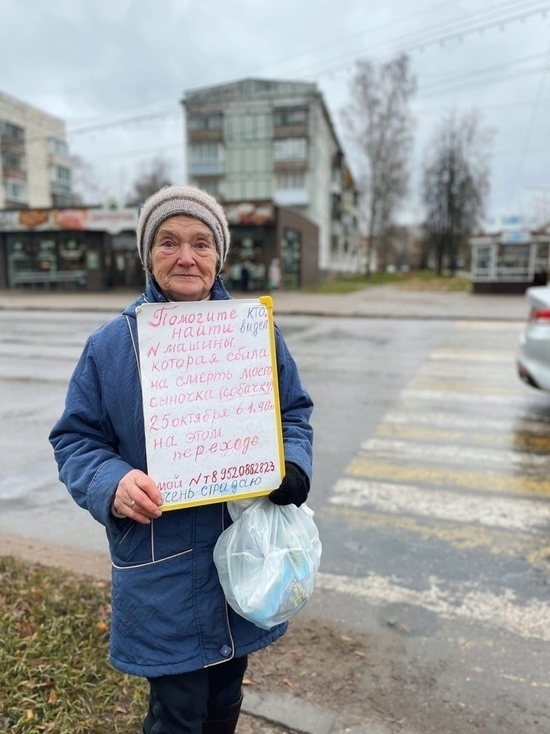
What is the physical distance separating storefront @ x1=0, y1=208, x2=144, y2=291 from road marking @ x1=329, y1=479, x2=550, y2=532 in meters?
26.7

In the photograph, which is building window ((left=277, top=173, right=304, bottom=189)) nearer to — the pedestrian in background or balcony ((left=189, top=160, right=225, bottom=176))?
balcony ((left=189, top=160, right=225, bottom=176))

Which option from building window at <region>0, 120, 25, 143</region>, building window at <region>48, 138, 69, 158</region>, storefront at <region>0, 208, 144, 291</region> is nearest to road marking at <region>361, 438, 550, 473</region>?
storefront at <region>0, 208, 144, 291</region>

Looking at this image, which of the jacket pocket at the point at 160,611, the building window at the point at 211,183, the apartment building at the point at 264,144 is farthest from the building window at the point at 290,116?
the jacket pocket at the point at 160,611

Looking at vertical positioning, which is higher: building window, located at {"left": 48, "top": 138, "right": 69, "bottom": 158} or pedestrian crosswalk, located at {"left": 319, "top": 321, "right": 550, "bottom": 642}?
building window, located at {"left": 48, "top": 138, "right": 69, "bottom": 158}

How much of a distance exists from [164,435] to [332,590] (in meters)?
2.11

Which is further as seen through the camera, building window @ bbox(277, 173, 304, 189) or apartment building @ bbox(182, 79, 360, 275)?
building window @ bbox(277, 173, 304, 189)

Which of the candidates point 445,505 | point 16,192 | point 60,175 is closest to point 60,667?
point 445,505

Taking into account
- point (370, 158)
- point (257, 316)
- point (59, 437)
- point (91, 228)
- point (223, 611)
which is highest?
point (370, 158)

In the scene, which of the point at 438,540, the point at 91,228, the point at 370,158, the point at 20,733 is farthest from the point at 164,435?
Result: the point at 370,158

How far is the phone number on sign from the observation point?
1.69 metres

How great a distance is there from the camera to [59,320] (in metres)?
18.1

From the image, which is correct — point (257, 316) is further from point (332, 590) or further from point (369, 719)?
point (332, 590)

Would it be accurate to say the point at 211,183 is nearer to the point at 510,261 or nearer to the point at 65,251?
the point at 65,251

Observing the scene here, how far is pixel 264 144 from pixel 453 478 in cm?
4981
